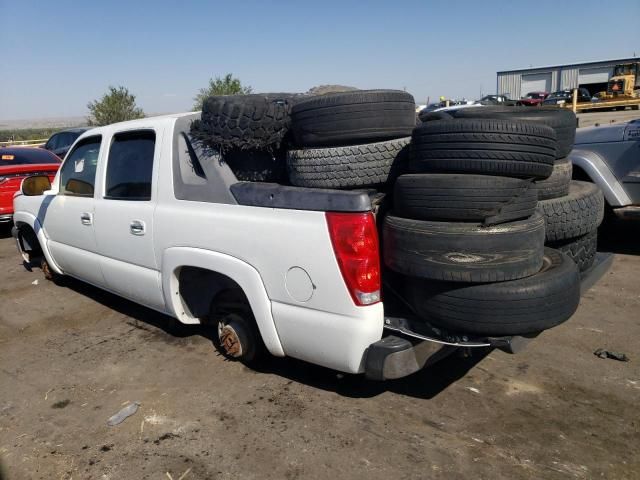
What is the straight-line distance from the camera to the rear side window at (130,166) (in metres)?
3.82

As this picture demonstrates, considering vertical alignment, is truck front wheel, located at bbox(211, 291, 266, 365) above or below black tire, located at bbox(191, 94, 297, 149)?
below

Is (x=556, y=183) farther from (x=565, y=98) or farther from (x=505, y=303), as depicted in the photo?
(x=565, y=98)

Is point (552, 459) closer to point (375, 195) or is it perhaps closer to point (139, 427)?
point (375, 195)

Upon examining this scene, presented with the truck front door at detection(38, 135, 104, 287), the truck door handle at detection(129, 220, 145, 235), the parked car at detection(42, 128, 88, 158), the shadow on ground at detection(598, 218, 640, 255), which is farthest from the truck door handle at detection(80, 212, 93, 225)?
the parked car at detection(42, 128, 88, 158)

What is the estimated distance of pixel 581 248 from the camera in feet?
11.5

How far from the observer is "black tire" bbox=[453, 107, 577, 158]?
11.2 ft

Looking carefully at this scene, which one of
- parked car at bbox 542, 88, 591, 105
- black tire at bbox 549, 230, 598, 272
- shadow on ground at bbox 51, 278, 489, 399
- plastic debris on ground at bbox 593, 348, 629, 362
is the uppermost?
black tire at bbox 549, 230, 598, 272

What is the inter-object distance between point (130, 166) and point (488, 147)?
2.72 metres

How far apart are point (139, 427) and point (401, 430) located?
150 cm

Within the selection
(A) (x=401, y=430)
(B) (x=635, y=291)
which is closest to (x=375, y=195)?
(A) (x=401, y=430)

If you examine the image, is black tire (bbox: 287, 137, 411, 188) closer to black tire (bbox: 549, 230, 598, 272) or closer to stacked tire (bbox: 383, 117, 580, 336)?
stacked tire (bbox: 383, 117, 580, 336)

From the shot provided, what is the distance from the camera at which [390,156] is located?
121 inches

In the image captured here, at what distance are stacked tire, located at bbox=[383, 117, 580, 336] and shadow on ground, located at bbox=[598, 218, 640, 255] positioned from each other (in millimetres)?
4229

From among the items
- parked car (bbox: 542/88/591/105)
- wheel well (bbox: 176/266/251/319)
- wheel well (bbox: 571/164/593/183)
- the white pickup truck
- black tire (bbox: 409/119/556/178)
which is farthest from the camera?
parked car (bbox: 542/88/591/105)
